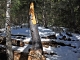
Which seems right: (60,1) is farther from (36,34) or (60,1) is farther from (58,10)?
(36,34)

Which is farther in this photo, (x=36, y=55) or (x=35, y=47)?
(x=35, y=47)

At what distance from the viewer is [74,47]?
584 inches

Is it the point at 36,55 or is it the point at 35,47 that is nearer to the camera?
the point at 36,55

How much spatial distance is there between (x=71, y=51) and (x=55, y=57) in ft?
6.45

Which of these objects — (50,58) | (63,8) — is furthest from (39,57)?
(63,8)

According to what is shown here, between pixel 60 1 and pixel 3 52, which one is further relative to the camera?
pixel 60 1

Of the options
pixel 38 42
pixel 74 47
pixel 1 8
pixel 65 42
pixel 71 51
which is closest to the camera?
pixel 38 42

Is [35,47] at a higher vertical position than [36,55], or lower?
higher

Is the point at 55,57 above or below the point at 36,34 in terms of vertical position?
below

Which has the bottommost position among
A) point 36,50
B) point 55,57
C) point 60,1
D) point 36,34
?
point 55,57

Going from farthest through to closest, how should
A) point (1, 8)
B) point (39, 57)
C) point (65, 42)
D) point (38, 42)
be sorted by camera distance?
point (1, 8) < point (65, 42) < point (38, 42) < point (39, 57)

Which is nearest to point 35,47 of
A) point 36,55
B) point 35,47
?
point 35,47

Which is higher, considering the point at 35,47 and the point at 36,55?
the point at 35,47

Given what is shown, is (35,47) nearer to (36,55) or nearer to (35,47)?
(35,47)
